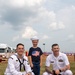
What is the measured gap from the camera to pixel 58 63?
7445 mm

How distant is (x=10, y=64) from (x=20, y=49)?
1.38ft

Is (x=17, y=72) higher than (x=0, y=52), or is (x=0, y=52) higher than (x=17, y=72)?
(x=0, y=52)

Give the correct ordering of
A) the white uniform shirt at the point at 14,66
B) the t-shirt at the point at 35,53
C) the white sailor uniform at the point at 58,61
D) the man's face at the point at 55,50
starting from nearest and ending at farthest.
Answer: the white uniform shirt at the point at 14,66
the man's face at the point at 55,50
the white sailor uniform at the point at 58,61
the t-shirt at the point at 35,53

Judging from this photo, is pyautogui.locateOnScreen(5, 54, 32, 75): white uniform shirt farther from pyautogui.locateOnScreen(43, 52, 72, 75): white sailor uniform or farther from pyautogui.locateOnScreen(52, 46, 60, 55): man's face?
pyautogui.locateOnScreen(43, 52, 72, 75): white sailor uniform

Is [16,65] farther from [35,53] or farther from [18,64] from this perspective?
[35,53]

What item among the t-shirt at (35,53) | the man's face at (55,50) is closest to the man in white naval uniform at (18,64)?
the man's face at (55,50)

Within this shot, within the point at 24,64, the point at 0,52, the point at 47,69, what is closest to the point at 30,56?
the point at 47,69

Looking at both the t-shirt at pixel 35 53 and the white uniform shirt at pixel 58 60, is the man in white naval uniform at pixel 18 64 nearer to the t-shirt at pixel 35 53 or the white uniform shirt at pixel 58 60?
the white uniform shirt at pixel 58 60

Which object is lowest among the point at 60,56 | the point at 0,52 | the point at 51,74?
the point at 51,74

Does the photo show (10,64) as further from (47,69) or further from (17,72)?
(47,69)

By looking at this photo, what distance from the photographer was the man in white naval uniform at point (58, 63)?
7207 millimetres

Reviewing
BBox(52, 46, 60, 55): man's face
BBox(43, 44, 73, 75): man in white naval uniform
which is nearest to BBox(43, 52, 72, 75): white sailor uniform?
BBox(43, 44, 73, 75): man in white naval uniform

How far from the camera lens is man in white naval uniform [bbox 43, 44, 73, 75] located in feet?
23.6

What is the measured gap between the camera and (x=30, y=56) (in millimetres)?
8586
